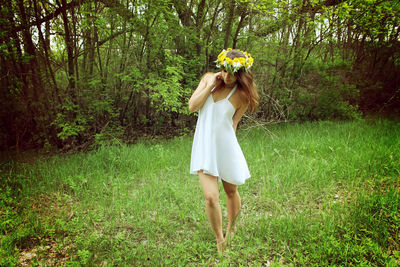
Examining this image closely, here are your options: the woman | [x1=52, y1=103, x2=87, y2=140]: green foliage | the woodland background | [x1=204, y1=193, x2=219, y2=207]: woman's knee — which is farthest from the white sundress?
[x1=52, y1=103, x2=87, y2=140]: green foliage

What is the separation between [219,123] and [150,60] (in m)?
5.05

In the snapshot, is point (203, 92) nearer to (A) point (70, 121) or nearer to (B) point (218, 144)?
(B) point (218, 144)

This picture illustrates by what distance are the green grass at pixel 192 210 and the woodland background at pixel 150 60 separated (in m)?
1.73

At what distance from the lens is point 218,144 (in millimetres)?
2441

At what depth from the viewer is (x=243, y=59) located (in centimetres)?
230

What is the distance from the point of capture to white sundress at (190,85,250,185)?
238 cm

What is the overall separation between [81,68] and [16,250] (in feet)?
17.7

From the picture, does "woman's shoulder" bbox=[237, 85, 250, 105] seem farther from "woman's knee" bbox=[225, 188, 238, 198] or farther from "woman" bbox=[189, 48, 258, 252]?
"woman's knee" bbox=[225, 188, 238, 198]

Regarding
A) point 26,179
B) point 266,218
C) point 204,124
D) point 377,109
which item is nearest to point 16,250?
point 26,179

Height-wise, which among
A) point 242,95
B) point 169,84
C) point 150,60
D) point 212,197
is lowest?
point 212,197

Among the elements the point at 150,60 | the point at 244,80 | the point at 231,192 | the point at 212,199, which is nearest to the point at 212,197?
the point at 212,199

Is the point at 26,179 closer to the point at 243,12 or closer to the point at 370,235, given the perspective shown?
the point at 370,235

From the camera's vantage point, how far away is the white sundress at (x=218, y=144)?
2.38 meters

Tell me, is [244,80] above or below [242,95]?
above
